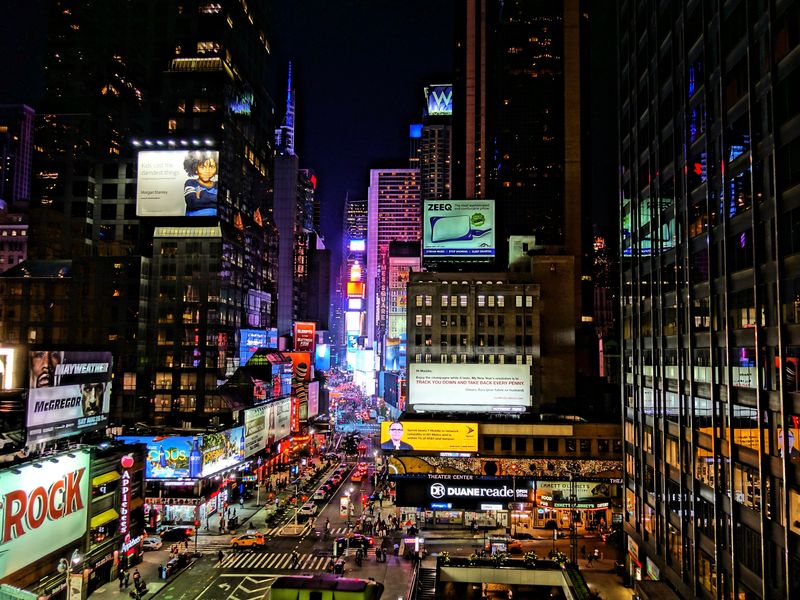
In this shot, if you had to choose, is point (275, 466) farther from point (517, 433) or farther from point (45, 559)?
point (45, 559)

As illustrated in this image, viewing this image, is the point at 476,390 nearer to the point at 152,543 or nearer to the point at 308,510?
the point at 308,510

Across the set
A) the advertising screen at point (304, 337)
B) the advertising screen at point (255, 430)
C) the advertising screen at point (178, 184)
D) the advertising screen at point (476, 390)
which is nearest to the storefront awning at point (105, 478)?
the advertising screen at point (255, 430)

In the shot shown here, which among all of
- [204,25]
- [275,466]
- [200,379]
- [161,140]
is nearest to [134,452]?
[200,379]

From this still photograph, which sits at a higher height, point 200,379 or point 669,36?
point 669,36


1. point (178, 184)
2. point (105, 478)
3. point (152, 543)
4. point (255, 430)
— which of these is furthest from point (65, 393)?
point (178, 184)

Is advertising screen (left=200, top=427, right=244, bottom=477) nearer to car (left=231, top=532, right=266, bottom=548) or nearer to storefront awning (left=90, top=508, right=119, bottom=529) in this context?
car (left=231, top=532, right=266, bottom=548)

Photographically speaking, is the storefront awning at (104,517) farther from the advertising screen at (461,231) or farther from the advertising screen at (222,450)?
the advertising screen at (461,231)
